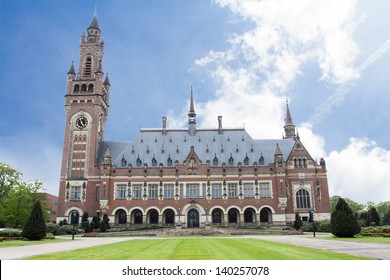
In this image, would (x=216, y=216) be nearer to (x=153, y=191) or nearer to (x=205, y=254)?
(x=153, y=191)

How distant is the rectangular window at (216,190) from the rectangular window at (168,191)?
26.1 ft

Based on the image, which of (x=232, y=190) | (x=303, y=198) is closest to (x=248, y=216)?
(x=232, y=190)

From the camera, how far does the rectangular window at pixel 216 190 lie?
66000 mm

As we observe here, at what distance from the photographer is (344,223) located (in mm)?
33875

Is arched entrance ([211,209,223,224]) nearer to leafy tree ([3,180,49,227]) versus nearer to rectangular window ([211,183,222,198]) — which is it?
rectangular window ([211,183,222,198])

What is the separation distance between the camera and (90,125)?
7012cm

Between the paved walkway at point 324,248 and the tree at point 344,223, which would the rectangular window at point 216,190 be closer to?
the tree at point 344,223

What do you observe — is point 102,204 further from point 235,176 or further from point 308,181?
point 308,181

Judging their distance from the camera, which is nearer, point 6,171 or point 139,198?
point 139,198

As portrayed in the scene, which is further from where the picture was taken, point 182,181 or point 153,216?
point 153,216

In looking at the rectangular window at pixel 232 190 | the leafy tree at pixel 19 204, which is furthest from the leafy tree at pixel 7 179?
the rectangular window at pixel 232 190

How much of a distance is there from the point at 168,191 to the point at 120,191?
953cm

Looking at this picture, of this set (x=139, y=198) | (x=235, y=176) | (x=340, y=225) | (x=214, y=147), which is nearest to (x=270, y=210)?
(x=235, y=176)
